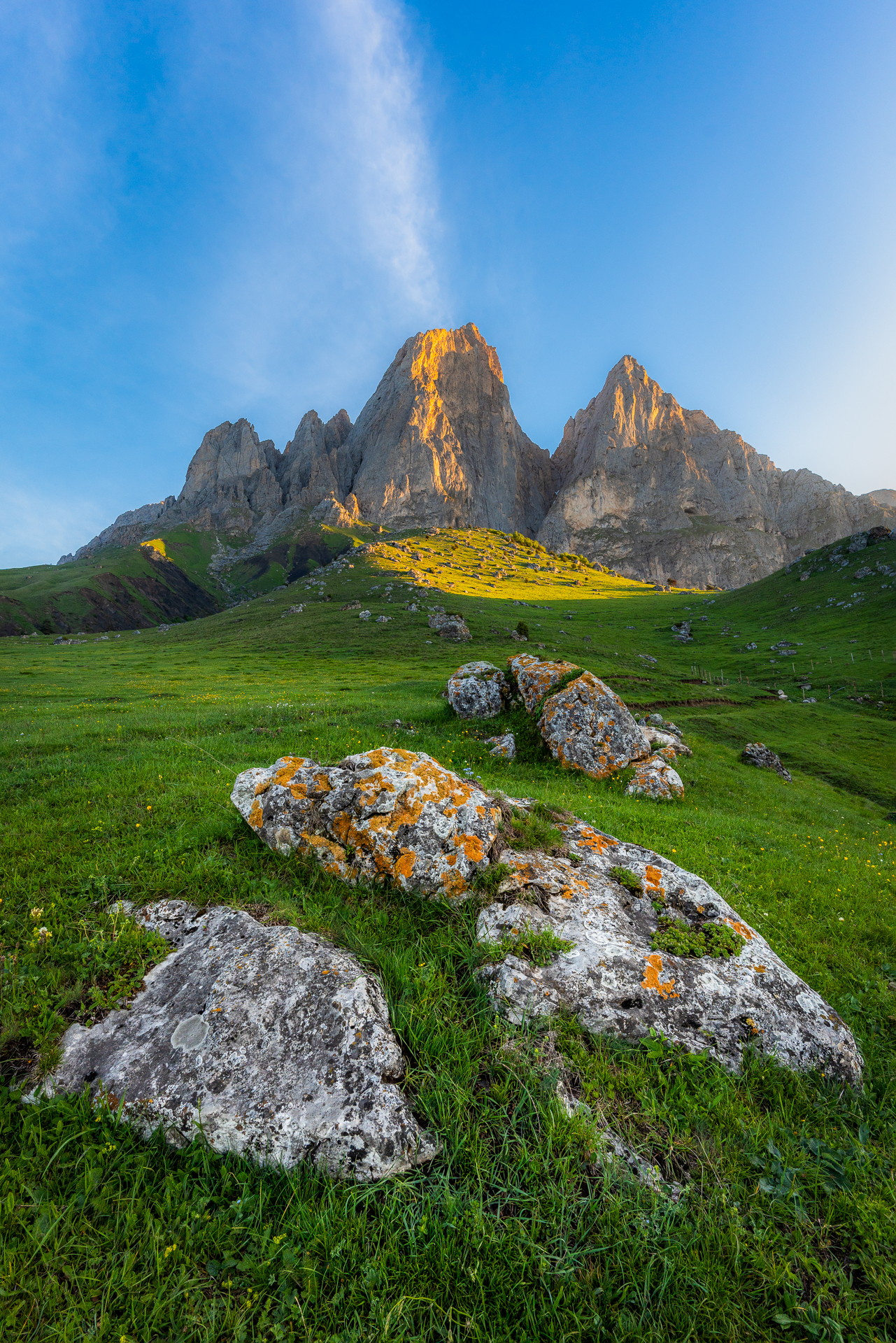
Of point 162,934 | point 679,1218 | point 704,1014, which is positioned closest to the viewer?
point 679,1218

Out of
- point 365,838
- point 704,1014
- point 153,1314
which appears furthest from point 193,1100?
point 704,1014

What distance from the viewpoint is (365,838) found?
7.41 m

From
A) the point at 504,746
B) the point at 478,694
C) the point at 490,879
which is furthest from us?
the point at 478,694

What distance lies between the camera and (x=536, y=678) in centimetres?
1944

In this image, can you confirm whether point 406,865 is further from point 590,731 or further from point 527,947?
point 590,731

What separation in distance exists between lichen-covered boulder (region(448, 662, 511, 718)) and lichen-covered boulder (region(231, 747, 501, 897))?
459 inches

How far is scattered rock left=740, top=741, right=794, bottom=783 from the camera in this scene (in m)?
25.5

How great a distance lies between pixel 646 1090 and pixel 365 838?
4528 millimetres

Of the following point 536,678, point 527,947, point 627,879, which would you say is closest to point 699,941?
point 627,879

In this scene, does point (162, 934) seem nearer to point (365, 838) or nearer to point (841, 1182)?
point (365, 838)

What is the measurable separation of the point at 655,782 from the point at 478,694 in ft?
25.4

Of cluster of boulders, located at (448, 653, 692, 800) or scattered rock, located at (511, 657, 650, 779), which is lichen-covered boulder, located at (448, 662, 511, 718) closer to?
cluster of boulders, located at (448, 653, 692, 800)

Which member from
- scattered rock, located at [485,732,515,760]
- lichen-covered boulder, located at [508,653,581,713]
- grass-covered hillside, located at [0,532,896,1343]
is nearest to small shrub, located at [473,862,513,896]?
grass-covered hillside, located at [0,532,896,1343]

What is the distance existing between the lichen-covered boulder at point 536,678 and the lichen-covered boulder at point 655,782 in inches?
170
